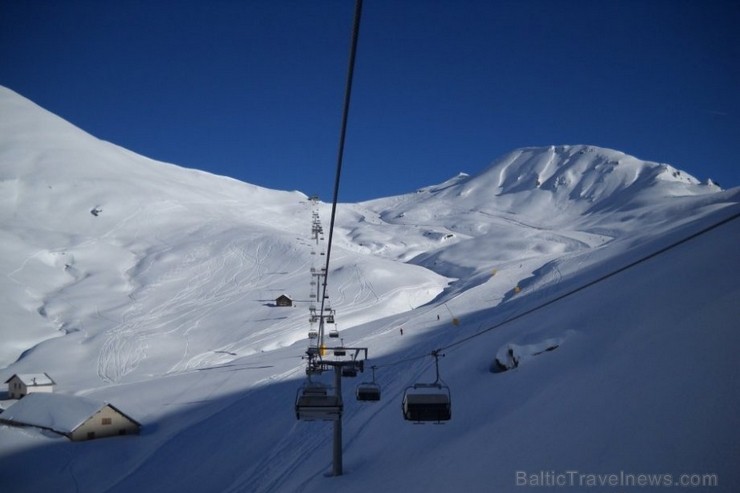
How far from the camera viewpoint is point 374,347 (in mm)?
37250

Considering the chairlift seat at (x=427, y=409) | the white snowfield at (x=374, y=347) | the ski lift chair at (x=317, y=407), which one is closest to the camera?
the chairlift seat at (x=427, y=409)

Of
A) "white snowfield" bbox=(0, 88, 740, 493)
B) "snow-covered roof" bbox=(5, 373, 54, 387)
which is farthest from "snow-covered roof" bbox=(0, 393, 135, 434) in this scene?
"snow-covered roof" bbox=(5, 373, 54, 387)

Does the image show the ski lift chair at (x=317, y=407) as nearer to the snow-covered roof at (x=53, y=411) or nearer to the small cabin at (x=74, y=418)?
the small cabin at (x=74, y=418)

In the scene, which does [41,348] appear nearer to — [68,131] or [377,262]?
[377,262]

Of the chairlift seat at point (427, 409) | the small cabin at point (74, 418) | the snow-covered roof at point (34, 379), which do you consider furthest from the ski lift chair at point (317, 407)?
the snow-covered roof at point (34, 379)

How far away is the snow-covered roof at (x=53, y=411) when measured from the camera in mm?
28906

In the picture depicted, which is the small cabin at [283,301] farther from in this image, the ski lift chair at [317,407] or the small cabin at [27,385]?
the ski lift chair at [317,407]

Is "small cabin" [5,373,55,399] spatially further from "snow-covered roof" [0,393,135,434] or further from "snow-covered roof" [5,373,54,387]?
"snow-covered roof" [0,393,135,434]

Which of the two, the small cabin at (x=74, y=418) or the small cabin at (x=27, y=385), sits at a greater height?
the small cabin at (x=27, y=385)

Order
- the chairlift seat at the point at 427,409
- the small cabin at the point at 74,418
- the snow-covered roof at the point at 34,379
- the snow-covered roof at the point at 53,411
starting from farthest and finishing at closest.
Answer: the snow-covered roof at the point at 34,379 → the snow-covered roof at the point at 53,411 → the small cabin at the point at 74,418 → the chairlift seat at the point at 427,409

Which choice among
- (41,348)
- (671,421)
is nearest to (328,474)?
(671,421)

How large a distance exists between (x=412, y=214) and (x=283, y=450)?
456ft

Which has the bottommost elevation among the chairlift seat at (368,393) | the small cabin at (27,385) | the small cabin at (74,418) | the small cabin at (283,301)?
the small cabin at (74,418)

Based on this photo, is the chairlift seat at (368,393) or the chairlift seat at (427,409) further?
the chairlift seat at (368,393)
